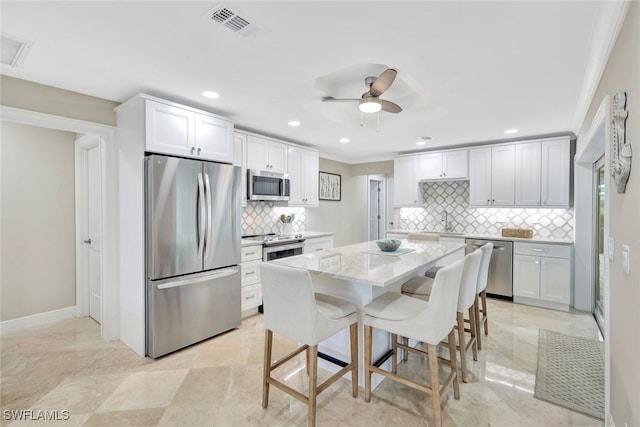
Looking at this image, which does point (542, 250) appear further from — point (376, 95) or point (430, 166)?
point (376, 95)

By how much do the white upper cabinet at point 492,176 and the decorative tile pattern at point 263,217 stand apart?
10.1 ft

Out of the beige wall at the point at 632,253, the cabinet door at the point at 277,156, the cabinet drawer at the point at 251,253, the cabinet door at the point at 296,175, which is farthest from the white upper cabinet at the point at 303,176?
the beige wall at the point at 632,253

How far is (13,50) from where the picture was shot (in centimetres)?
206

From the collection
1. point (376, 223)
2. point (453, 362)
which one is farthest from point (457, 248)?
point (376, 223)

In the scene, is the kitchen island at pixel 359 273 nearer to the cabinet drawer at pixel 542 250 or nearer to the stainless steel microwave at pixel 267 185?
the stainless steel microwave at pixel 267 185

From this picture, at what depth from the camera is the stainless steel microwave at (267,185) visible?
398cm

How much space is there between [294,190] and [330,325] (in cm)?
308

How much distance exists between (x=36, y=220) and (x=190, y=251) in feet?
7.22

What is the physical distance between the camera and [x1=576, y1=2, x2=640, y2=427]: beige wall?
4.35 feet

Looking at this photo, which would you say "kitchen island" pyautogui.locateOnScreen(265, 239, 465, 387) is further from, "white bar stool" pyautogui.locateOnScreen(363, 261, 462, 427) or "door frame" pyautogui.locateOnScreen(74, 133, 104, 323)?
"door frame" pyautogui.locateOnScreen(74, 133, 104, 323)

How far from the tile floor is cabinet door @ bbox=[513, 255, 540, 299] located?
1334 mm

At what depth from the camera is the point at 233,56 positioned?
7.00ft

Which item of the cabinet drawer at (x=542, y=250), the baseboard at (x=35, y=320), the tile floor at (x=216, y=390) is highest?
the cabinet drawer at (x=542, y=250)

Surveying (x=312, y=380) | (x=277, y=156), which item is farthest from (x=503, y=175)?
(x=312, y=380)
